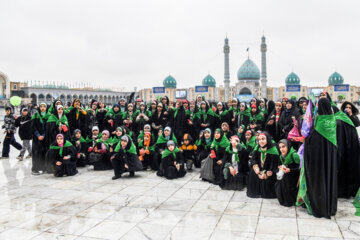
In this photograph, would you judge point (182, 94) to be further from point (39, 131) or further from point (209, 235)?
point (209, 235)

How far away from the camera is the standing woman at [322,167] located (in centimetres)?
363

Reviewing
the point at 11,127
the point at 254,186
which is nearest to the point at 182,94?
the point at 11,127

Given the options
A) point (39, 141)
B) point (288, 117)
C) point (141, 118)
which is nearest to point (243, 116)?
point (288, 117)

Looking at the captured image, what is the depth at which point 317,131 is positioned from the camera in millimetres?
3768

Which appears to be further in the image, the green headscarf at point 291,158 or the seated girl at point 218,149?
the seated girl at point 218,149

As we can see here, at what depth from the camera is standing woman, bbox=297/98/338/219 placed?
3633mm

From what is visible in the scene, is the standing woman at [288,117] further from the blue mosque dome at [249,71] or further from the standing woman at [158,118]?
the blue mosque dome at [249,71]

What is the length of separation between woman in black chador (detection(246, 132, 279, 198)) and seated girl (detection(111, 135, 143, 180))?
2376 mm

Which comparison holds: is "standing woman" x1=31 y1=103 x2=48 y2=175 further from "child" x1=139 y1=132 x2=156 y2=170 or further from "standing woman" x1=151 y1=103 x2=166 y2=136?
"standing woman" x1=151 y1=103 x2=166 y2=136

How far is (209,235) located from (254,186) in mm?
1574

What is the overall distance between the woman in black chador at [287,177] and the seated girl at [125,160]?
9.27ft

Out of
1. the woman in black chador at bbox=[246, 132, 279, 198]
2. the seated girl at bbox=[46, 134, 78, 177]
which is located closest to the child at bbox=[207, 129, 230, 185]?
the woman in black chador at bbox=[246, 132, 279, 198]

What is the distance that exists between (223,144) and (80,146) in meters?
3.43

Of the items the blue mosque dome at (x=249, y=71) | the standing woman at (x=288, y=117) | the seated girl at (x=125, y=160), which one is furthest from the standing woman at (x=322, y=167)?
the blue mosque dome at (x=249, y=71)
